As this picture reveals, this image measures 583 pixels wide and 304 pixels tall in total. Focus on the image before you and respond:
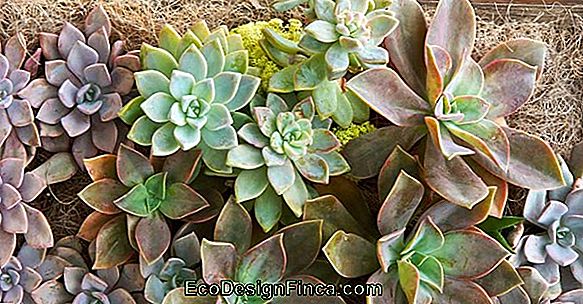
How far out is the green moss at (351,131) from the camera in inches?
40.1

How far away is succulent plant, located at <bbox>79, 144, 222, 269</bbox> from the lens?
0.97 m

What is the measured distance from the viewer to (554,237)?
40.0 inches

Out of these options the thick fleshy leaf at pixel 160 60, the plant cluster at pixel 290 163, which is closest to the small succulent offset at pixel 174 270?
the plant cluster at pixel 290 163

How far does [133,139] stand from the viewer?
944 millimetres

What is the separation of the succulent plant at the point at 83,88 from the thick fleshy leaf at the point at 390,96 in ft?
1.06

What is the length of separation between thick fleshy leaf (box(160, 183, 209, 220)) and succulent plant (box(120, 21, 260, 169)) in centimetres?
5

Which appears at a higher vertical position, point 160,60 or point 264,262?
point 160,60

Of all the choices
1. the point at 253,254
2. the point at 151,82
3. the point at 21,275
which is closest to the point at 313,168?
the point at 253,254

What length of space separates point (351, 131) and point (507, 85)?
21cm

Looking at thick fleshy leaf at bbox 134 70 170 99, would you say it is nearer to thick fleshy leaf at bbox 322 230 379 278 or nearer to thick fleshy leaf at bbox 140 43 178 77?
thick fleshy leaf at bbox 140 43 178 77

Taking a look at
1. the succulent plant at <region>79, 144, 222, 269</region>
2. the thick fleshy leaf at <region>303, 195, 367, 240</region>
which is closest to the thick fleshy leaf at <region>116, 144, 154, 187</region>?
the succulent plant at <region>79, 144, 222, 269</region>

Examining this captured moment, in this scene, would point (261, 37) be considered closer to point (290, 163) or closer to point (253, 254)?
point (290, 163)

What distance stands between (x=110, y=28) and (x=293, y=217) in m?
0.38

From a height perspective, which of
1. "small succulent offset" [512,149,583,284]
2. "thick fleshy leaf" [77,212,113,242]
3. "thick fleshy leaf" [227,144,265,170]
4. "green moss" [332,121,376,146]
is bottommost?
"small succulent offset" [512,149,583,284]
